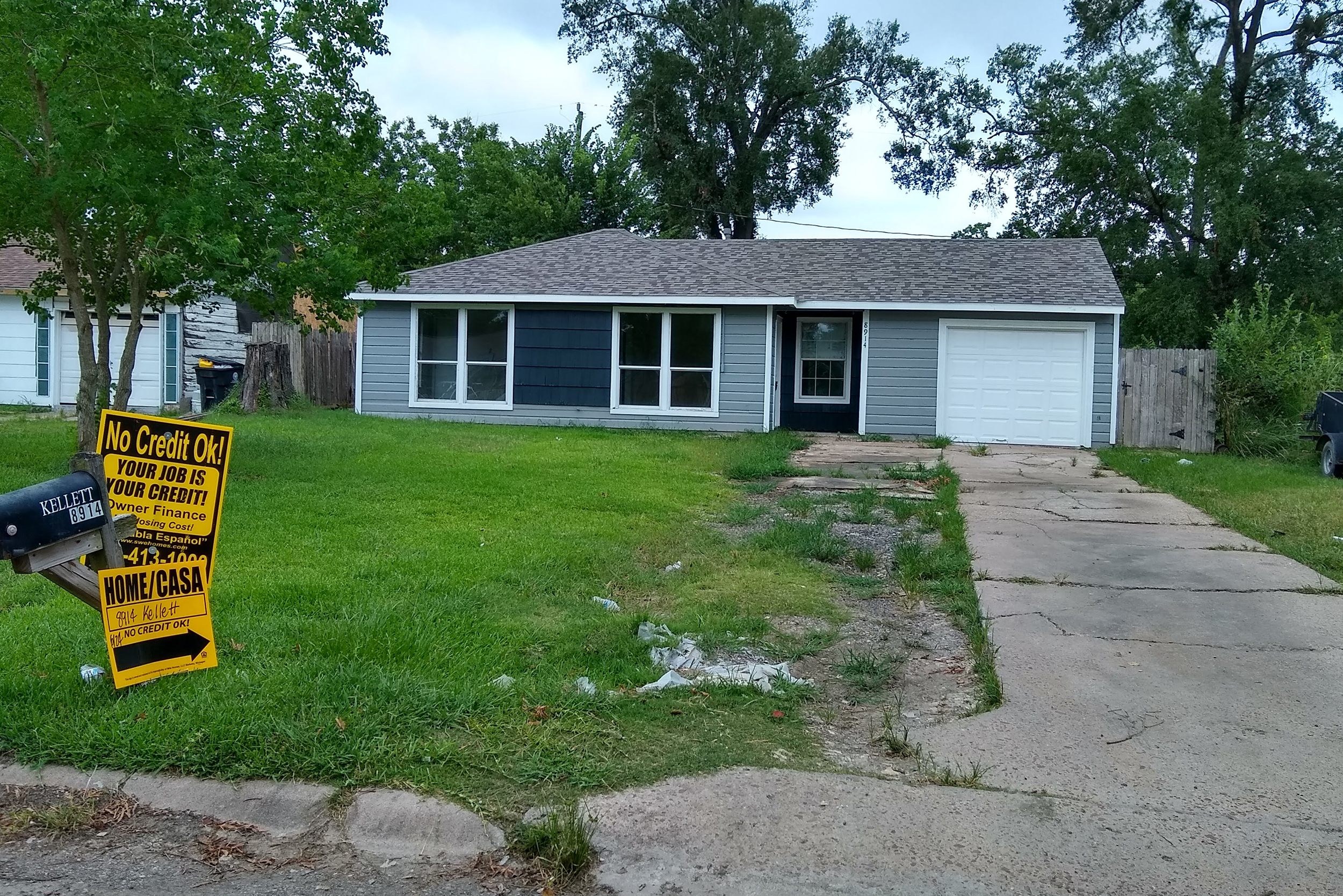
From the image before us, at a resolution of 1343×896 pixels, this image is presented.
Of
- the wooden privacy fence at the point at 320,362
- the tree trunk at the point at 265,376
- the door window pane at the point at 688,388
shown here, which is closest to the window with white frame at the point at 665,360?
the door window pane at the point at 688,388

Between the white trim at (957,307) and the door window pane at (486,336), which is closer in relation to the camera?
the white trim at (957,307)

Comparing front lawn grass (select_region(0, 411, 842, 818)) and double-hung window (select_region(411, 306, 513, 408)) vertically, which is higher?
double-hung window (select_region(411, 306, 513, 408))

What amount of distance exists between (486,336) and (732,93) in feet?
61.2

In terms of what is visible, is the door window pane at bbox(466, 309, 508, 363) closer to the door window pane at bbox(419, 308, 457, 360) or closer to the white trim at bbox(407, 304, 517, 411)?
the white trim at bbox(407, 304, 517, 411)

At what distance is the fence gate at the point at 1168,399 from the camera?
17219 mm

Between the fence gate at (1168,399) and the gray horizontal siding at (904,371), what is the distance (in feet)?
7.94

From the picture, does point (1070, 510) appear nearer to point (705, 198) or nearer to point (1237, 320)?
point (1237, 320)

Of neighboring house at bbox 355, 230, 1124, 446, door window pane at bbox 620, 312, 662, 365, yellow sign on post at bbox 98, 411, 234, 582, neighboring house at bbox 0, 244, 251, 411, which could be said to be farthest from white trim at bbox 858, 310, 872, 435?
yellow sign on post at bbox 98, 411, 234, 582

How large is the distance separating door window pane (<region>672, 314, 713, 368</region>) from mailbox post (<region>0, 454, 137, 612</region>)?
1439 cm

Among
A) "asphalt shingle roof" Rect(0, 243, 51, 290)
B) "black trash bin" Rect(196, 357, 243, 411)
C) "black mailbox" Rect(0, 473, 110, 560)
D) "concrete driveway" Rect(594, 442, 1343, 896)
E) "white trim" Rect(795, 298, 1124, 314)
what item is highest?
"asphalt shingle roof" Rect(0, 243, 51, 290)

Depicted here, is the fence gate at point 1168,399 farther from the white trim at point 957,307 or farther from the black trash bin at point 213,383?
the black trash bin at point 213,383

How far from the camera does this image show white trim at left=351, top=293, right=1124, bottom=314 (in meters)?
17.2

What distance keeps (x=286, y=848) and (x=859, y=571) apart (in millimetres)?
4758

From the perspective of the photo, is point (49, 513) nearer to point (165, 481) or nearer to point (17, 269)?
point (165, 481)
